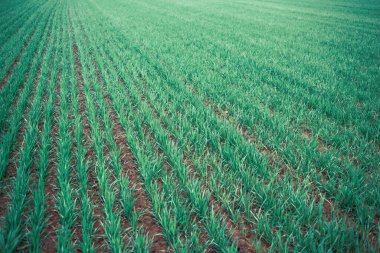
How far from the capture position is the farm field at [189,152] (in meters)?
2.18

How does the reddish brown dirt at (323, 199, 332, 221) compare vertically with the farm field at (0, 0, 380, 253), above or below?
below

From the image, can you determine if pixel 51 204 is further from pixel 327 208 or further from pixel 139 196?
pixel 327 208

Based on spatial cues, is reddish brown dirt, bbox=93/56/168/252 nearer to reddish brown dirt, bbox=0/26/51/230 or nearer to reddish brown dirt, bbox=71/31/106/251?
reddish brown dirt, bbox=71/31/106/251

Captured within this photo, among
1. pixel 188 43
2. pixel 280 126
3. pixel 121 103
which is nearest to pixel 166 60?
pixel 188 43

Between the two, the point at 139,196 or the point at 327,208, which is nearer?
the point at 327,208

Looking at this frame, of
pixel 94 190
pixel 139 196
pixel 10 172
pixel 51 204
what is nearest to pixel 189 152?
pixel 139 196

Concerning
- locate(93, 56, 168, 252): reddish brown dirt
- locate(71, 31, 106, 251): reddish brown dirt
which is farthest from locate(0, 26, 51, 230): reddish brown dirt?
locate(93, 56, 168, 252): reddish brown dirt

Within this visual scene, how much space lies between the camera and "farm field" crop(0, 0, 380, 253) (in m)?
2.18

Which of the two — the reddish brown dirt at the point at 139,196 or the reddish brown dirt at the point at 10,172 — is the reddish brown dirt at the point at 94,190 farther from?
the reddish brown dirt at the point at 10,172

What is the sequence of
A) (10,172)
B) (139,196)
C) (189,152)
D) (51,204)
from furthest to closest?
1. (189,152)
2. (10,172)
3. (139,196)
4. (51,204)

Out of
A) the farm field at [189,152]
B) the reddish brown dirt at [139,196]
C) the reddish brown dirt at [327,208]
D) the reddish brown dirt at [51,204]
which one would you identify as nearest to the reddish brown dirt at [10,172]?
the farm field at [189,152]

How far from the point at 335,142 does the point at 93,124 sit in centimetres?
386

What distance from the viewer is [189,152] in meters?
3.43

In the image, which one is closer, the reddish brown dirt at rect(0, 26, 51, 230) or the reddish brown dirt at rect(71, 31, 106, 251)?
the reddish brown dirt at rect(71, 31, 106, 251)
